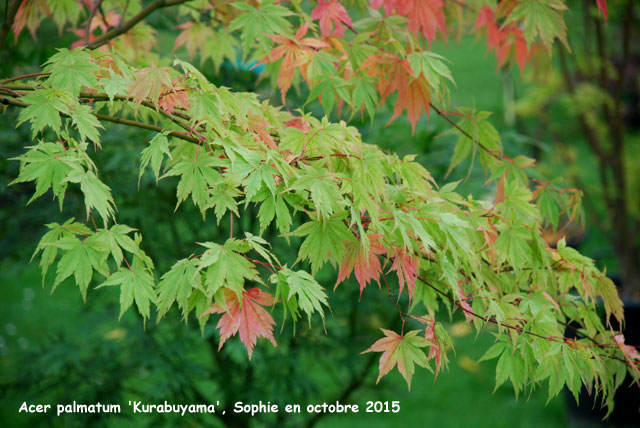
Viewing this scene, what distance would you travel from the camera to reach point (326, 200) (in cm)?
160

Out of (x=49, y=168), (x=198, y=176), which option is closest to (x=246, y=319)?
(x=198, y=176)

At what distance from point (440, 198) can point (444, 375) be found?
361 centimetres

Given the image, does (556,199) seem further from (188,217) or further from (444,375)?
(444,375)

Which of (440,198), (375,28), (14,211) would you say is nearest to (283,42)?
(375,28)

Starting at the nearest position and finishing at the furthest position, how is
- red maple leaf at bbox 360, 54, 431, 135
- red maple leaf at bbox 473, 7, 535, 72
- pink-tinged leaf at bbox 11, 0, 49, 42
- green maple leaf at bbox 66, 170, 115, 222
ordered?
1. green maple leaf at bbox 66, 170, 115, 222
2. red maple leaf at bbox 360, 54, 431, 135
3. pink-tinged leaf at bbox 11, 0, 49, 42
4. red maple leaf at bbox 473, 7, 535, 72

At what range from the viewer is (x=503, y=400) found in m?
4.76

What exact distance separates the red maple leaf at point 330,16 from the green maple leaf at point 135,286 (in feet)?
3.50

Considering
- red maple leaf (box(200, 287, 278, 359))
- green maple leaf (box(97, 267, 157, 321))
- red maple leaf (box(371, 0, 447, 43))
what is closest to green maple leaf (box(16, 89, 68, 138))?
green maple leaf (box(97, 267, 157, 321))

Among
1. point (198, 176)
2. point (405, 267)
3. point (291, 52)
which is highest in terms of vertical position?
point (291, 52)

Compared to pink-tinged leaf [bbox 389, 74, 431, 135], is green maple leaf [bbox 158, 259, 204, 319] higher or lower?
lower

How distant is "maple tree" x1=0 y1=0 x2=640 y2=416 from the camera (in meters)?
1.60

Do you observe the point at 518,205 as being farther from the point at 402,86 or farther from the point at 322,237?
the point at 322,237

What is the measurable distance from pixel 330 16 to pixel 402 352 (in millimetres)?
1164

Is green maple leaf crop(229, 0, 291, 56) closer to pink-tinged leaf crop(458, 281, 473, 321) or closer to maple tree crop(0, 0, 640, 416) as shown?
maple tree crop(0, 0, 640, 416)
